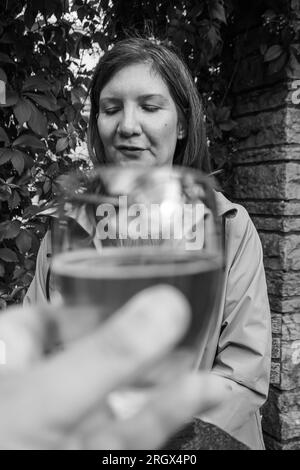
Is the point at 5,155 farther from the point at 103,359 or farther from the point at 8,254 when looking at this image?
the point at 103,359

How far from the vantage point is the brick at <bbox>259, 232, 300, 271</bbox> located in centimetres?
207

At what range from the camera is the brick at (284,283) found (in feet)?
6.81

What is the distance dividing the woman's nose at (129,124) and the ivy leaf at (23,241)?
25.3 inches

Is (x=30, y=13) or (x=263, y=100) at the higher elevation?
(x=30, y=13)

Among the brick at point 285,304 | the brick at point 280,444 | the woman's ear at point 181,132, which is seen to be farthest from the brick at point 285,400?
the woman's ear at point 181,132

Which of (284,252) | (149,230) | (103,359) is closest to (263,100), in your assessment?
(284,252)

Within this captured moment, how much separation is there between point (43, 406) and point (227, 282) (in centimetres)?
110

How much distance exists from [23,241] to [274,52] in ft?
4.35

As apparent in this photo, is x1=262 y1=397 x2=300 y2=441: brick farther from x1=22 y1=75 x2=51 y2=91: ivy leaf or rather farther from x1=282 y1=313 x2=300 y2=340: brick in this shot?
x1=22 y1=75 x2=51 y2=91: ivy leaf

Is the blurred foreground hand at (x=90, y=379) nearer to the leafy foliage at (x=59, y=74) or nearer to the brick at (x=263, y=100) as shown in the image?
the leafy foliage at (x=59, y=74)

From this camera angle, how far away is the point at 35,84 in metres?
1.78

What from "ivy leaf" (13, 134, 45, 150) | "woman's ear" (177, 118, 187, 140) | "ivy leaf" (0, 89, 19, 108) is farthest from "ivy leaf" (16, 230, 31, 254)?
"woman's ear" (177, 118, 187, 140)

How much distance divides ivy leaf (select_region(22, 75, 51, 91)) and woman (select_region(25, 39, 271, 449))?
264 millimetres

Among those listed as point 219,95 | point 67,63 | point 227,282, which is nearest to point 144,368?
point 227,282
